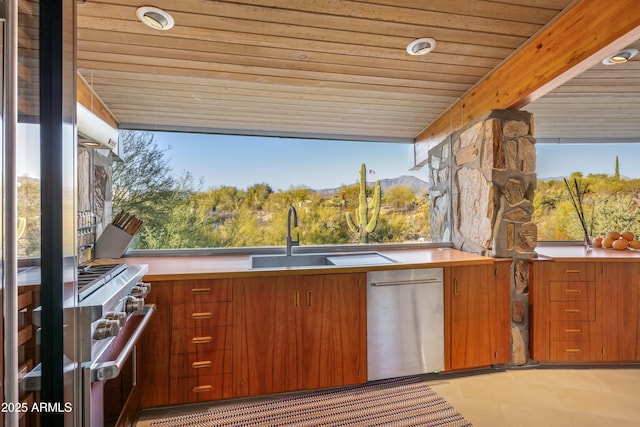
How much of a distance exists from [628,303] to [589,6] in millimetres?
2101

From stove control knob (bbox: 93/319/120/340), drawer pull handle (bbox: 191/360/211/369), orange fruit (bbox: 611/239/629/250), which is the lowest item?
drawer pull handle (bbox: 191/360/211/369)

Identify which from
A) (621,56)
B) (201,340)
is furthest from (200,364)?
(621,56)

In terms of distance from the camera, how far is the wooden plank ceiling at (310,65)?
1.54 meters

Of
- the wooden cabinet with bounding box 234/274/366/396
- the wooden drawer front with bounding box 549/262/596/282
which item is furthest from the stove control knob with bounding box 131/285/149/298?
the wooden drawer front with bounding box 549/262/596/282

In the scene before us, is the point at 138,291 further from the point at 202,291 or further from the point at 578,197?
the point at 578,197

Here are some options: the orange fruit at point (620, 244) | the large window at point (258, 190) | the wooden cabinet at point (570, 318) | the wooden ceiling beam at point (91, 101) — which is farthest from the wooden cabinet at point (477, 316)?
the wooden ceiling beam at point (91, 101)

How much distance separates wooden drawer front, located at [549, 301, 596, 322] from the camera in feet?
7.34

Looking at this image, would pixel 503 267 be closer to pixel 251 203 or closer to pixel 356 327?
pixel 356 327

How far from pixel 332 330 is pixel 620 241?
2.75 meters

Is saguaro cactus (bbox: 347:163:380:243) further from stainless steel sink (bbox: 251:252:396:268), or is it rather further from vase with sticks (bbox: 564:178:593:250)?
vase with sticks (bbox: 564:178:593:250)

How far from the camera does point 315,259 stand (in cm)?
261

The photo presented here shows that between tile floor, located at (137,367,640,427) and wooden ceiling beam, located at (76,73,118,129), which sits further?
wooden ceiling beam, located at (76,73,118,129)

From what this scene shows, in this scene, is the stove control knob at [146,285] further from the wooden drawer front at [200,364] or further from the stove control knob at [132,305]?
the wooden drawer front at [200,364]

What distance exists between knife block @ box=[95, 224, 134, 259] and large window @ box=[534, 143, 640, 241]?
3.85m
